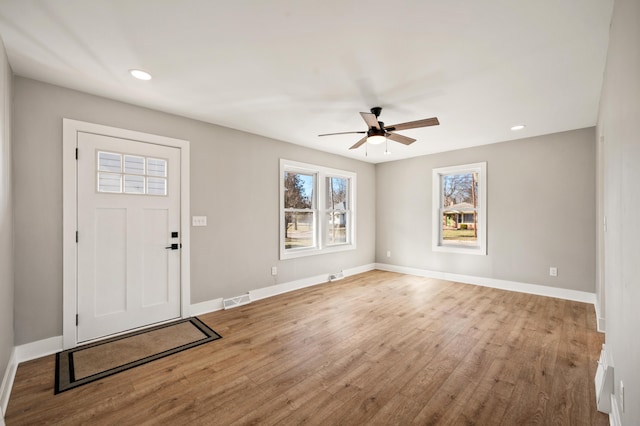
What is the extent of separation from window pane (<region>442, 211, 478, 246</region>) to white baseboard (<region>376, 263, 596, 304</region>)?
2.14ft

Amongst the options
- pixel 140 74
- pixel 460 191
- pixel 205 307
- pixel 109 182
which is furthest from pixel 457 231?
pixel 109 182

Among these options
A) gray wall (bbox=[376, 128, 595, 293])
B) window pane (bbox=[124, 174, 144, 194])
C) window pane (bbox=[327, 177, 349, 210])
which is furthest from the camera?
window pane (bbox=[327, 177, 349, 210])

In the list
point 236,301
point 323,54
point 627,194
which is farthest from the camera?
point 236,301

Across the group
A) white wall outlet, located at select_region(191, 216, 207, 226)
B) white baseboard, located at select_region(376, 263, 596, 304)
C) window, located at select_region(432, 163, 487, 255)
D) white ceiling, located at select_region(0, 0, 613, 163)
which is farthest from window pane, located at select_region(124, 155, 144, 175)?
white baseboard, located at select_region(376, 263, 596, 304)

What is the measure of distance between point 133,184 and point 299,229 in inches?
109

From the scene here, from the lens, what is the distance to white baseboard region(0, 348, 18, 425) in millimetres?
1947

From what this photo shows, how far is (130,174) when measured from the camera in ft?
10.6

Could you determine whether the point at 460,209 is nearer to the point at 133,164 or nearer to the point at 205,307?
the point at 205,307

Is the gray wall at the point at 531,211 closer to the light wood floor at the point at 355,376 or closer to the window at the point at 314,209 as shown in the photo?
the light wood floor at the point at 355,376

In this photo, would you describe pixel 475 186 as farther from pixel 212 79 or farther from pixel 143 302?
pixel 143 302

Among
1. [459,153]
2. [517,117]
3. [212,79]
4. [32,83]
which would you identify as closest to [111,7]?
[212,79]

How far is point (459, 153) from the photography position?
5.48 m

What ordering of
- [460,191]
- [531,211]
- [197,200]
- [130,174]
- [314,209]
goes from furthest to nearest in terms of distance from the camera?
1. [460,191]
2. [314,209]
3. [531,211]
4. [197,200]
5. [130,174]

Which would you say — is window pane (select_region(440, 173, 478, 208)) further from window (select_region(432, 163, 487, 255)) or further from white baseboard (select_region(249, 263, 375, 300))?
white baseboard (select_region(249, 263, 375, 300))
